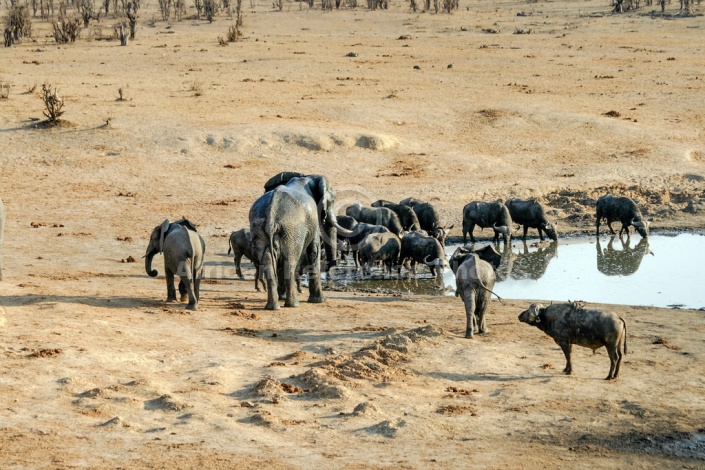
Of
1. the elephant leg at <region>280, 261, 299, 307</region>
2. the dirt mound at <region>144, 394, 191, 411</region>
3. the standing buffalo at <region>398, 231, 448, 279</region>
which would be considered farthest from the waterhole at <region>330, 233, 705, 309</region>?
the dirt mound at <region>144, 394, 191, 411</region>

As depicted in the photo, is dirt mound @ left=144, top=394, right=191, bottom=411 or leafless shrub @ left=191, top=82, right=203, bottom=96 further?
leafless shrub @ left=191, top=82, right=203, bottom=96

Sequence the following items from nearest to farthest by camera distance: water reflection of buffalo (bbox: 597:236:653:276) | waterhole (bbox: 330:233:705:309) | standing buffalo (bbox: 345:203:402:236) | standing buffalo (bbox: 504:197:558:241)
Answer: waterhole (bbox: 330:233:705:309) → water reflection of buffalo (bbox: 597:236:653:276) → standing buffalo (bbox: 345:203:402:236) → standing buffalo (bbox: 504:197:558:241)

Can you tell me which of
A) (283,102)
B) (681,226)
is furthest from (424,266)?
(283,102)

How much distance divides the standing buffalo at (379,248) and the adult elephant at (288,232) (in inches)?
86.5

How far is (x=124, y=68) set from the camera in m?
34.3

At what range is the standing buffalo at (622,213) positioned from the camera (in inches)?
855

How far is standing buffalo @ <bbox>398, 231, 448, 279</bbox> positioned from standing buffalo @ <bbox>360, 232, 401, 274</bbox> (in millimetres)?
159

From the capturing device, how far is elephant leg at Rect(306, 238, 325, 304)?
15570 mm

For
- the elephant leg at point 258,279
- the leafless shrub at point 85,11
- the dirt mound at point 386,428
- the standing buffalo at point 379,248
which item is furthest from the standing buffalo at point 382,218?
the leafless shrub at point 85,11

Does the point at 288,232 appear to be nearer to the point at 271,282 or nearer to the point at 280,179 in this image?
the point at 271,282

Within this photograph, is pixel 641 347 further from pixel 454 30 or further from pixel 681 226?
pixel 454 30

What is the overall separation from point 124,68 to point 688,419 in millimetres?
27071

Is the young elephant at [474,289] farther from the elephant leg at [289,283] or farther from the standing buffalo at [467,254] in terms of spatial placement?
the elephant leg at [289,283]

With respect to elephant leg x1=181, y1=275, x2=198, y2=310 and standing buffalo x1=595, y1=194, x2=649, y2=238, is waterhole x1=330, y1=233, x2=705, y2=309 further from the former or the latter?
elephant leg x1=181, y1=275, x2=198, y2=310
